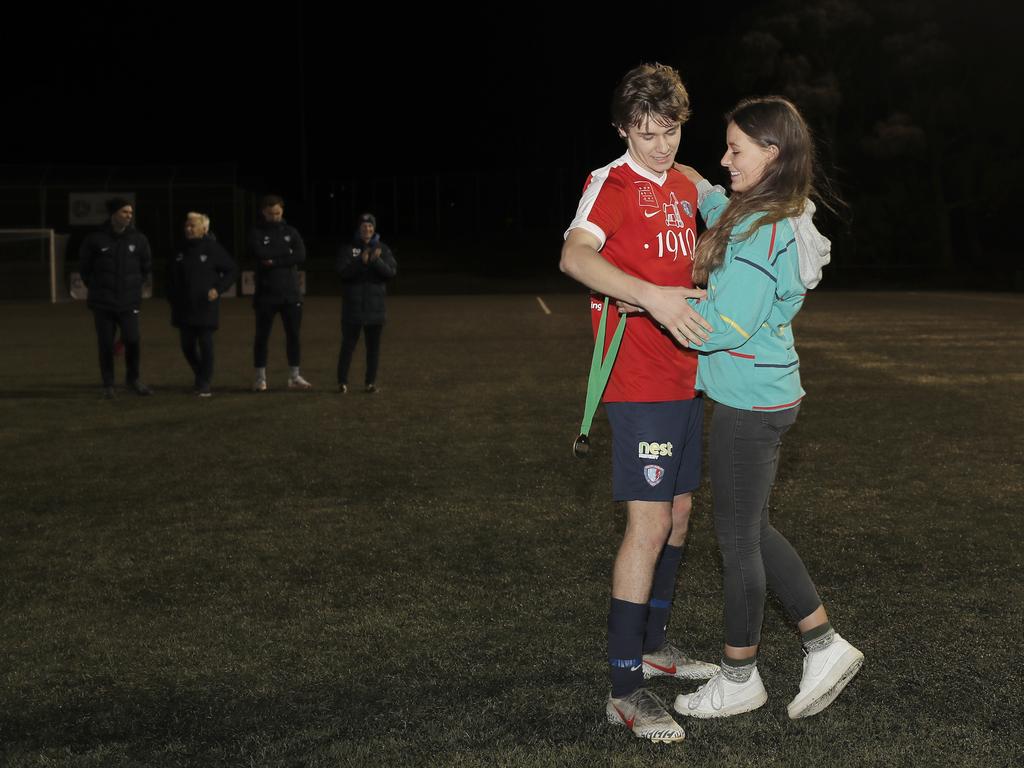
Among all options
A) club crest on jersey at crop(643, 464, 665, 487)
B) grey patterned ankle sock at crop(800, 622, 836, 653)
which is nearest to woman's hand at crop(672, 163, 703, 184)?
club crest on jersey at crop(643, 464, 665, 487)

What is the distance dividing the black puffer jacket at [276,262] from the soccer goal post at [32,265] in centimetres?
2322

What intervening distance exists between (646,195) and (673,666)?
170 centimetres

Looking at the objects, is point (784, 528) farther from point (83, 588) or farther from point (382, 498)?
point (83, 588)

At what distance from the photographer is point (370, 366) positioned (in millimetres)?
12531

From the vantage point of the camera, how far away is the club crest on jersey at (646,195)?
138 inches

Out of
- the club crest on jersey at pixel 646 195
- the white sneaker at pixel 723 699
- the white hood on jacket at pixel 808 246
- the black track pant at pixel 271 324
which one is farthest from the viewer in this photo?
the black track pant at pixel 271 324

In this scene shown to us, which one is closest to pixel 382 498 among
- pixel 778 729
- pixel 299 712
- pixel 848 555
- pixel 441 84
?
pixel 848 555

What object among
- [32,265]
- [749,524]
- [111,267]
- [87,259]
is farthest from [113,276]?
[32,265]

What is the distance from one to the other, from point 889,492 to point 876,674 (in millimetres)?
3389

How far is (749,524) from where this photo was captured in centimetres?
360

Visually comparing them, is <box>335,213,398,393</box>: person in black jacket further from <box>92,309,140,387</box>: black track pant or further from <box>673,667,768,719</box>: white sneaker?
<box>673,667,768,719</box>: white sneaker

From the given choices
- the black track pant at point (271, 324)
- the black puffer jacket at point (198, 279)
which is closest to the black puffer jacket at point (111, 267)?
the black puffer jacket at point (198, 279)

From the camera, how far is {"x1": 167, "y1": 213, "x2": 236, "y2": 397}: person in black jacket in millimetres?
12133

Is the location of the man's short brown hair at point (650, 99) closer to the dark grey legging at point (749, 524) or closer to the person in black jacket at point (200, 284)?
the dark grey legging at point (749, 524)
